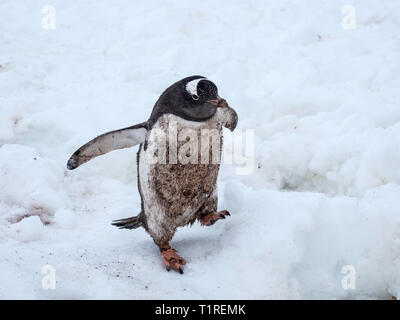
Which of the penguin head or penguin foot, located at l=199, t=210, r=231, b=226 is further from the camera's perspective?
penguin foot, located at l=199, t=210, r=231, b=226

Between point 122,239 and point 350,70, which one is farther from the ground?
point 350,70

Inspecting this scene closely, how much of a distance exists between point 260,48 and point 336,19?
92cm

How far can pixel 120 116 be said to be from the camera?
12.4 feet

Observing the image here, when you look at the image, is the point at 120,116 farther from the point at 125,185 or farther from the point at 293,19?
the point at 293,19

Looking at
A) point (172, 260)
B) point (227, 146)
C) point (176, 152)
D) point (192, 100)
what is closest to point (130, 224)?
point (172, 260)

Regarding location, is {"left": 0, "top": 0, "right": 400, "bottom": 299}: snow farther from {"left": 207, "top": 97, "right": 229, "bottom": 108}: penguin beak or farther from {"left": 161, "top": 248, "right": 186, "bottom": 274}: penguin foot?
{"left": 207, "top": 97, "right": 229, "bottom": 108}: penguin beak

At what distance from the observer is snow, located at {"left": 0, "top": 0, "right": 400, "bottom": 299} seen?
1997mm

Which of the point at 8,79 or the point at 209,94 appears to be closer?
the point at 209,94

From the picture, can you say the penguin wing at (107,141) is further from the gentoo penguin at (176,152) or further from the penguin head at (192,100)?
the penguin head at (192,100)

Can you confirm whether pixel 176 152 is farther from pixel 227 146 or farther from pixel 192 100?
pixel 227 146

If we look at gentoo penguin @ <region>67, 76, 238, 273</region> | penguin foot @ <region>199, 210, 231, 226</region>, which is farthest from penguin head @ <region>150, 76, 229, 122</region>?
penguin foot @ <region>199, 210, 231, 226</region>

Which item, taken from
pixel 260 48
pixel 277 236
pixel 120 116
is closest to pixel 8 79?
pixel 120 116

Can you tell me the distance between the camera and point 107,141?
2260mm

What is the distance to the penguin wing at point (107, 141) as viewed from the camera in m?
2.23
